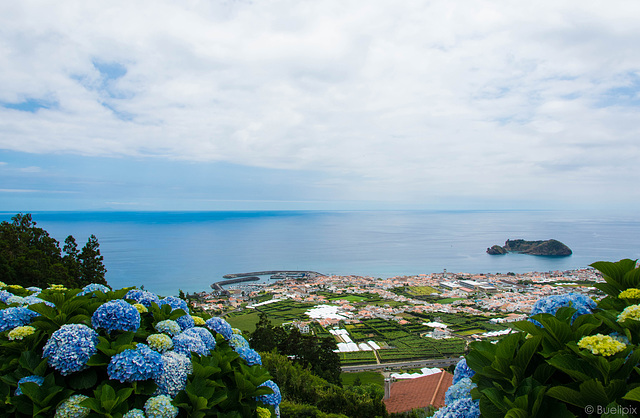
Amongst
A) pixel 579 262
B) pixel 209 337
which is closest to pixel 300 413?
pixel 209 337

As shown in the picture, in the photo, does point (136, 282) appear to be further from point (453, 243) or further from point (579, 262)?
point (453, 243)

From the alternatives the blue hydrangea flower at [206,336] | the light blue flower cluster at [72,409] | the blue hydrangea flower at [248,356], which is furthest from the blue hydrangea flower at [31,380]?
the blue hydrangea flower at [248,356]

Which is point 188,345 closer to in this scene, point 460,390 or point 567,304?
point 460,390

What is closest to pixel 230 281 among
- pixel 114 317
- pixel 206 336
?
pixel 206 336

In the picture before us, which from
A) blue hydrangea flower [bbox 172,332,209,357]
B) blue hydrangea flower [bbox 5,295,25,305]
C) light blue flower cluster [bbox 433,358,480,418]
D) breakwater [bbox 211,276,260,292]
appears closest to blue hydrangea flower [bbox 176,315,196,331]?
blue hydrangea flower [bbox 172,332,209,357]

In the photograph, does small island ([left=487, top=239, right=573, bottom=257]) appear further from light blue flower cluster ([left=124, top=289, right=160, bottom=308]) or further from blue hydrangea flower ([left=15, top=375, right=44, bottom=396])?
blue hydrangea flower ([left=15, top=375, right=44, bottom=396])
